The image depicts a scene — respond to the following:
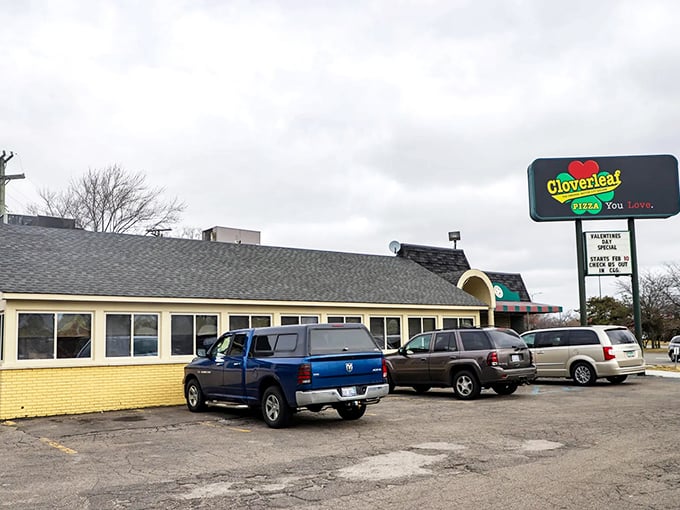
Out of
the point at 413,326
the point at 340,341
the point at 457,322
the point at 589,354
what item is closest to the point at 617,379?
the point at 589,354

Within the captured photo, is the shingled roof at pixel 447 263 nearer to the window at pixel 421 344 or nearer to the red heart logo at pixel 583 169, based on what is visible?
the red heart logo at pixel 583 169

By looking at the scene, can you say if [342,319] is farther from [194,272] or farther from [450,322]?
[450,322]

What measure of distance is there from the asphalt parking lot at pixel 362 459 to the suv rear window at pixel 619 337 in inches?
169

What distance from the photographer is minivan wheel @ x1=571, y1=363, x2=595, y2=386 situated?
65.2 feet

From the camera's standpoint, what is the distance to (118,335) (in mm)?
17062

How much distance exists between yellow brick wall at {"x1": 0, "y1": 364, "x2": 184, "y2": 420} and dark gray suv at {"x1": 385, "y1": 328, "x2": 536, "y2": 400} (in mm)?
6218

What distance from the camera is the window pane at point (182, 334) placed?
18031mm

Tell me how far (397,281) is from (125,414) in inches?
471

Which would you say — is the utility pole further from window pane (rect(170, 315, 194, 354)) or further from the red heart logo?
the red heart logo

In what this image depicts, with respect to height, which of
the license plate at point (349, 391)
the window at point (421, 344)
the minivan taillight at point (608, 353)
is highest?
the window at point (421, 344)

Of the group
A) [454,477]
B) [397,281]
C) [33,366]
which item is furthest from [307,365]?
[397,281]

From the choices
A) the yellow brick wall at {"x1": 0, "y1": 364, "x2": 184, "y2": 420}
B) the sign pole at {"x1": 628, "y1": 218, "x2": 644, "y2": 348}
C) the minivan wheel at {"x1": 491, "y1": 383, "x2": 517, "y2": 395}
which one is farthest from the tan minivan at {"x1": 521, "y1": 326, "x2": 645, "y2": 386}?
the yellow brick wall at {"x1": 0, "y1": 364, "x2": 184, "y2": 420}

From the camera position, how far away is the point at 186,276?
63.6 ft

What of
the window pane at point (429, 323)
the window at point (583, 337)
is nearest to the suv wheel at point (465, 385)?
the window at point (583, 337)
